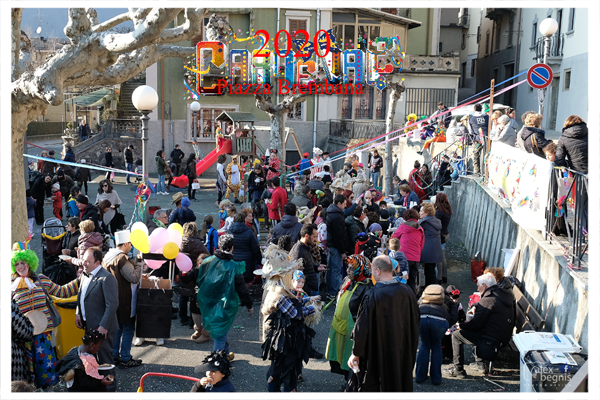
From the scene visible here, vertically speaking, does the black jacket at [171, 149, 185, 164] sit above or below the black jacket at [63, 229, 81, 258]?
above

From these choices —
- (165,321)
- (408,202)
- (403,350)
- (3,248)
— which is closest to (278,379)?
(403,350)

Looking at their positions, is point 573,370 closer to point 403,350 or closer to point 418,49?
point 403,350

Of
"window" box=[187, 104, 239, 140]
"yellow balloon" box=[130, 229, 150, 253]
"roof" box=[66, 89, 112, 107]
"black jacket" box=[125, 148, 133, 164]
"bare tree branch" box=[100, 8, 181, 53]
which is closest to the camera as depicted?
"yellow balloon" box=[130, 229, 150, 253]

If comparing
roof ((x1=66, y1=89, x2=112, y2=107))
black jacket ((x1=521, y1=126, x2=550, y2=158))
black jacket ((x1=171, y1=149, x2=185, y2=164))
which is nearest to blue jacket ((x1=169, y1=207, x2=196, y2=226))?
black jacket ((x1=521, y1=126, x2=550, y2=158))

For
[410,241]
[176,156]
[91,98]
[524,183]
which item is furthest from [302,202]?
[91,98]

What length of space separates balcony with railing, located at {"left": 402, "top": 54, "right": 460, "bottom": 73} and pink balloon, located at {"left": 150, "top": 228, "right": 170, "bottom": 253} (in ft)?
73.2

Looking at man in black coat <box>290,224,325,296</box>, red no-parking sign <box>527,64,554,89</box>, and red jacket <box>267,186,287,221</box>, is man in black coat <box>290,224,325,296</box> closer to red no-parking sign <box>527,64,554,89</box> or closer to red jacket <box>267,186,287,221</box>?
red jacket <box>267,186,287,221</box>

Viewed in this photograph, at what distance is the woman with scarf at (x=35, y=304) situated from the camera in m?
5.53

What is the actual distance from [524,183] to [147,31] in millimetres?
5877

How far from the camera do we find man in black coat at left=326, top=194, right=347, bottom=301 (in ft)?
29.1

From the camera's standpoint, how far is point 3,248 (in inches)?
211

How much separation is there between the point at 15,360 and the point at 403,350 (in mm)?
3715

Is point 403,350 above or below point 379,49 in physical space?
below

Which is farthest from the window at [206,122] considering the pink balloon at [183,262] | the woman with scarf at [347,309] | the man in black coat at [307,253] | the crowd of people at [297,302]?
the woman with scarf at [347,309]
